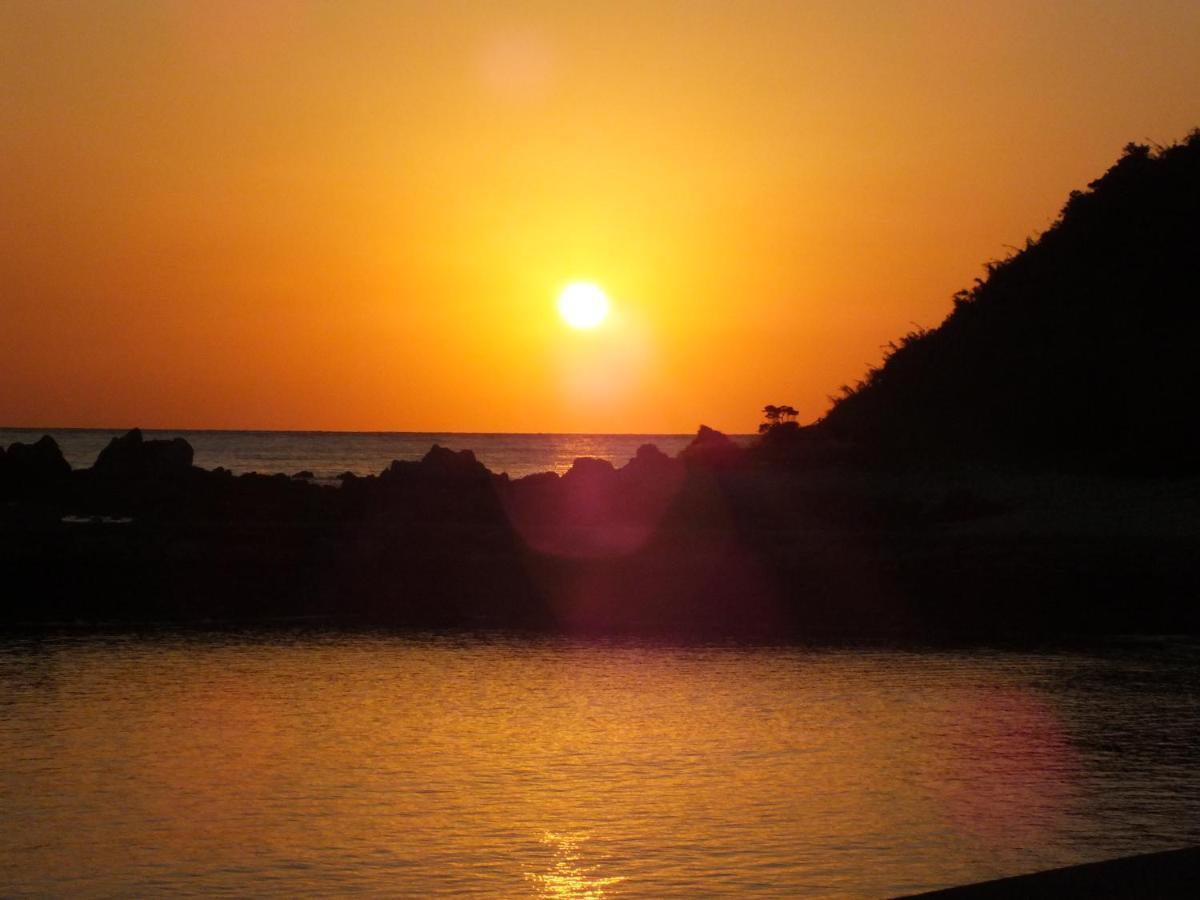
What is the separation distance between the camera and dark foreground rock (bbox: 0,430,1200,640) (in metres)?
21.9

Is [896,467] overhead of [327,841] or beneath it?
overhead

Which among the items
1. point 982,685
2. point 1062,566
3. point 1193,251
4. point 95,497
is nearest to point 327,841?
point 982,685

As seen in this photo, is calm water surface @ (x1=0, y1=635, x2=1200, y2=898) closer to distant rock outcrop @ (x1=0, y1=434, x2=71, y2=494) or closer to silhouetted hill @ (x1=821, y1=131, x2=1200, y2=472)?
silhouetted hill @ (x1=821, y1=131, x2=1200, y2=472)

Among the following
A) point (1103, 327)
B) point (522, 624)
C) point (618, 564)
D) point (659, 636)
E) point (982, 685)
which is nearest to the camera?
point (982, 685)

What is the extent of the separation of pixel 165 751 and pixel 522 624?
902 centimetres

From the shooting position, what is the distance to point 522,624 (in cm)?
2100

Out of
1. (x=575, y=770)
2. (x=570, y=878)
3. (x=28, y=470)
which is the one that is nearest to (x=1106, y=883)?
(x=570, y=878)

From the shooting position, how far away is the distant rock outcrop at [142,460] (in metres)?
41.7

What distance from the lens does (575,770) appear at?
11766mm

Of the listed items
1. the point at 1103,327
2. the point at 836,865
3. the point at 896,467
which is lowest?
the point at 836,865

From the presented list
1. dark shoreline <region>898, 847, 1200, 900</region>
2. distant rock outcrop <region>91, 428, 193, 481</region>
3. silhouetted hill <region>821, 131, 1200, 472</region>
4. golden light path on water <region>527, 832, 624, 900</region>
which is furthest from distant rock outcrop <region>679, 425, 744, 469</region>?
dark shoreline <region>898, 847, 1200, 900</region>

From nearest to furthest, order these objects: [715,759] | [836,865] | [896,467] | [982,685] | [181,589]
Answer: [836,865]
[715,759]
[982,685]
[181,589]
[896,467]

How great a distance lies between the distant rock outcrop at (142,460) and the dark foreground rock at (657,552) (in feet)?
9.43

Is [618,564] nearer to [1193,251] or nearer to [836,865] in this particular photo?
[836,865]
